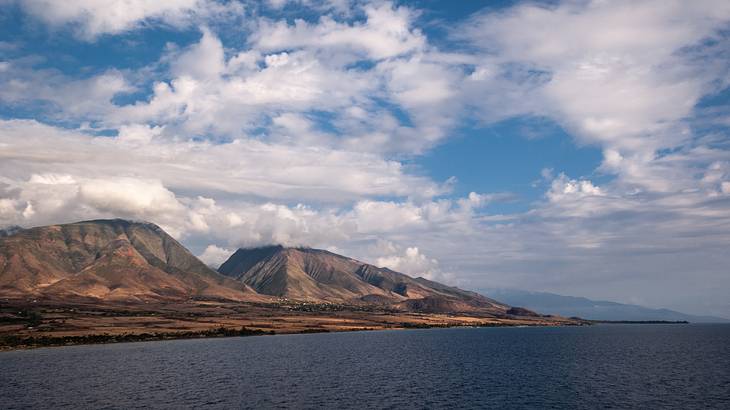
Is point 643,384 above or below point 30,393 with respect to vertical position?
above

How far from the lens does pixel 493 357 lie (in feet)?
607

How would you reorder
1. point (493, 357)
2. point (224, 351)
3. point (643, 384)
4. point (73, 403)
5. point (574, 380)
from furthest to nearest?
point (224, 351), point (493, 357), point (574, 380), point (643, 384), point (73, 403)

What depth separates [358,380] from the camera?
408 feet

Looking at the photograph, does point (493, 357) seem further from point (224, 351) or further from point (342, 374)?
point (224, 351)

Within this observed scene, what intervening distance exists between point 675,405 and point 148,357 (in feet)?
487

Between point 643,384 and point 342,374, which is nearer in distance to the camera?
point 643,384

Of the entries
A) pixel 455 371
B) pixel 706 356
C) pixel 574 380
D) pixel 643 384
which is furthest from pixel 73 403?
pixel 706 356

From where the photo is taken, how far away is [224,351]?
197625mm

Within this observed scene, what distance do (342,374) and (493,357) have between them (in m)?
71.9

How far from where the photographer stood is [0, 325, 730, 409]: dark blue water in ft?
325

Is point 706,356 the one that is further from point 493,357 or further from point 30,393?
point 30,393

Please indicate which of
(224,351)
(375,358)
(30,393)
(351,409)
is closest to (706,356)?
(375,358)

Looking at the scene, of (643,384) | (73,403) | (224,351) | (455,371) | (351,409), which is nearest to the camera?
(351,409)

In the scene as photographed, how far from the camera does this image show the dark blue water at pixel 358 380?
99188 mm
